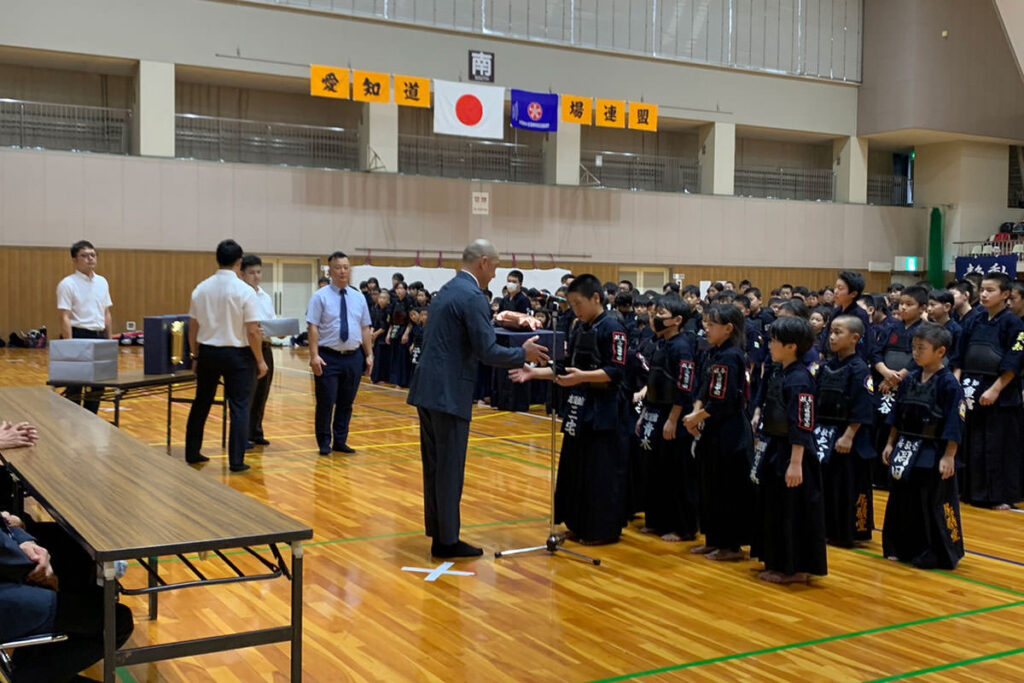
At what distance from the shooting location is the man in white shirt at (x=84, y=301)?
8.45 m

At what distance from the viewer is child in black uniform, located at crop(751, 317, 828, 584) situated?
17.8ft

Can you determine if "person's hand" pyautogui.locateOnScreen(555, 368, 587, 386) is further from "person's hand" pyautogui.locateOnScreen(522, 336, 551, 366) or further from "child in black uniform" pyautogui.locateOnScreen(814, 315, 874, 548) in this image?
"child in black uniform" pyautogui.locateOnScreen(814, 315, 874, 548)

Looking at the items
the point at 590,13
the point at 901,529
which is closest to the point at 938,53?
the point at 590,13

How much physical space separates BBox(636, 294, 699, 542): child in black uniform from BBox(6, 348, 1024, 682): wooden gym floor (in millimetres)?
224

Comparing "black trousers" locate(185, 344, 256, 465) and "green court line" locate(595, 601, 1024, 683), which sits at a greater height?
"black trousers" locate(185, 344, 256, 465)

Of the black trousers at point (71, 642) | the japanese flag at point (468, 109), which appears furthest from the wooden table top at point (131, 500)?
the japanese flag at point (468, 109)

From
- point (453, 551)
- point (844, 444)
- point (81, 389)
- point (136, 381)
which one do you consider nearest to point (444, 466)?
point (453, 551)

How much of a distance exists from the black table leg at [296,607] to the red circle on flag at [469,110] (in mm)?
20516

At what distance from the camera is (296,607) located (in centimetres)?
334

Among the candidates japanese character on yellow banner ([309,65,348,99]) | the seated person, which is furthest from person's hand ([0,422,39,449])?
japanese character on yellow banner ([309,65,348,99])

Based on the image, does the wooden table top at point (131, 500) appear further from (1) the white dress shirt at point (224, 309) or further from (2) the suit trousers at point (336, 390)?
(2) the suit trousers at point (336, 390)

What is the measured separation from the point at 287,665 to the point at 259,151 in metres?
21.0

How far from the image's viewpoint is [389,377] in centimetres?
1627

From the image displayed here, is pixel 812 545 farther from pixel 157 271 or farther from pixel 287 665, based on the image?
pixel 157 271
